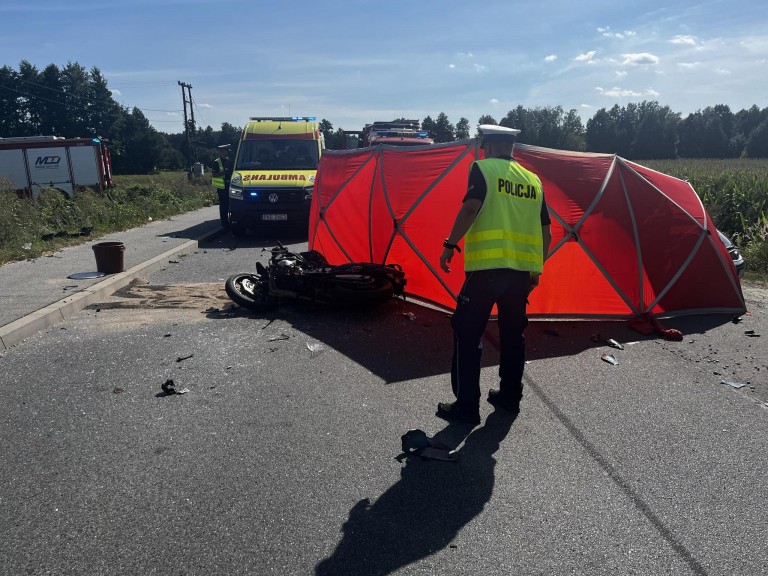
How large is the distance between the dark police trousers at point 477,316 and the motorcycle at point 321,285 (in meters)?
2.76

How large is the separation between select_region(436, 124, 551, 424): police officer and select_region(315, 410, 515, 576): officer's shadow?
1.78ft

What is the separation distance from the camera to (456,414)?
4191 millimetres

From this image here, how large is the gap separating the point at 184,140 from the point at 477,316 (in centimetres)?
8932

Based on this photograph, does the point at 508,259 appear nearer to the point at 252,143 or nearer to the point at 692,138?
the point at 252,143

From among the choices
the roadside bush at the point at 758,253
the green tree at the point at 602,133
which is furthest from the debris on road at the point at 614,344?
the green tree at the point at 602,133

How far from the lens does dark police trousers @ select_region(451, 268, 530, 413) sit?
4.08m

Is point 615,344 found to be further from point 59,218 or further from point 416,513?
point 59,218

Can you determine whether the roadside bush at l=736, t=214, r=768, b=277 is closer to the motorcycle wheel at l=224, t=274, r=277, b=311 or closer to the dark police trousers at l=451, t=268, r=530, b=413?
the dark police trousers at l=451, t=268, r=530, b=413

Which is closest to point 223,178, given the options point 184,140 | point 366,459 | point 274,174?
point 274,174

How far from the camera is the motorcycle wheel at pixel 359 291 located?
681 cm

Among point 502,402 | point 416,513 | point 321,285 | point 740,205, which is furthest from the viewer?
point 740,205

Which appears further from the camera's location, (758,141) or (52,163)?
(758,141)

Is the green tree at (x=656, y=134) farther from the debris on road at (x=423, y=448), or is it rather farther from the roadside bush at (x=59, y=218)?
the debris on road at (x=423, y=448)

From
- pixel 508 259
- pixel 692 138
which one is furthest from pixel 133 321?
pixel 692 138
